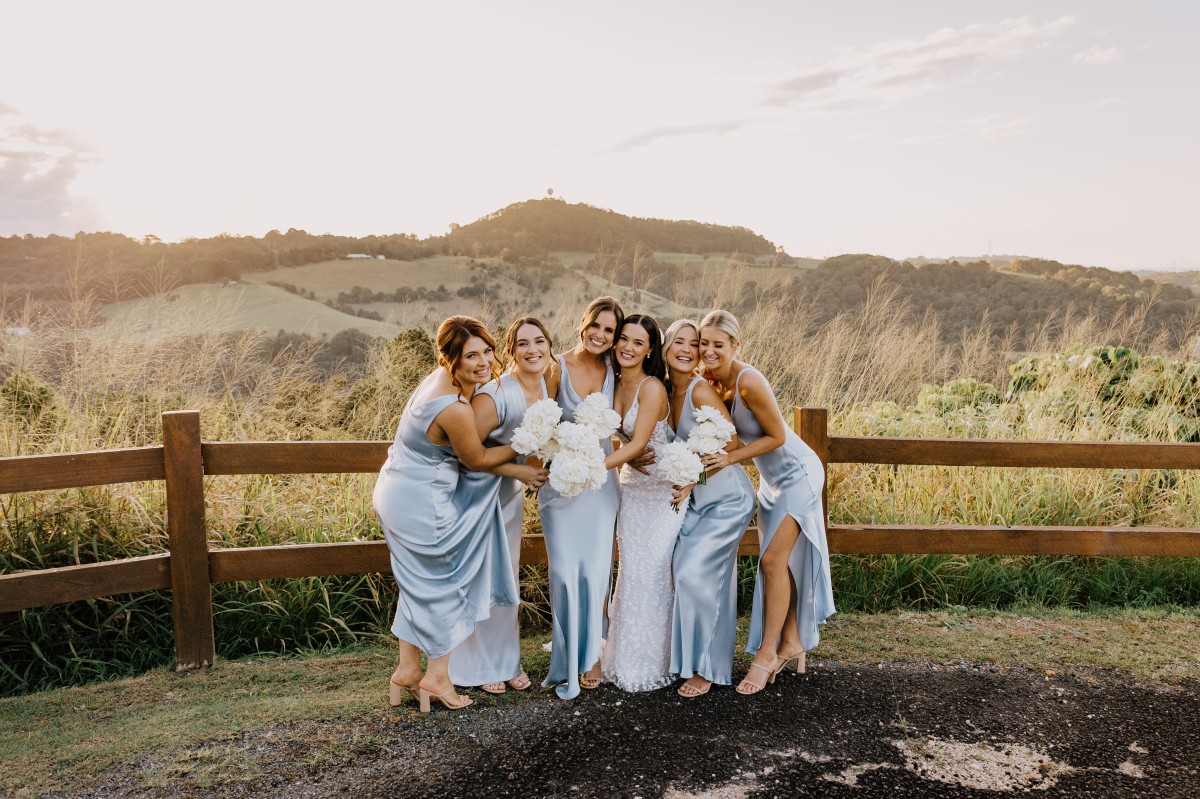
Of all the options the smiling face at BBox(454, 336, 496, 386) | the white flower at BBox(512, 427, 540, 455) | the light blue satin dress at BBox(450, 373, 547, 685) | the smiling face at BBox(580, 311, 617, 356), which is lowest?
the light blue satin dress at BBox(450, 373, 547, 685)

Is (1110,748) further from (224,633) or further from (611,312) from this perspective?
(224,633)

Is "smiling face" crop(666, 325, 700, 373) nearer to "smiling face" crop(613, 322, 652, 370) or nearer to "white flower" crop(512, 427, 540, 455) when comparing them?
"smiling face" crop(613, 322, 652, 370)

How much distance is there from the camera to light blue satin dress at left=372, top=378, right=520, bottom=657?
3.92 meters

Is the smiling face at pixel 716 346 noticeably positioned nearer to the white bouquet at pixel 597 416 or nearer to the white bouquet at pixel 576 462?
the white bouquet at pixel 597 416

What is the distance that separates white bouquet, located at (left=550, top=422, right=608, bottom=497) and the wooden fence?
1046mm

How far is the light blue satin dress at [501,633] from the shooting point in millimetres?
4164

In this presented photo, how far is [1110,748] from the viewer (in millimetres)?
3643

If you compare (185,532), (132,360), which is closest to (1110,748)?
(185,532)

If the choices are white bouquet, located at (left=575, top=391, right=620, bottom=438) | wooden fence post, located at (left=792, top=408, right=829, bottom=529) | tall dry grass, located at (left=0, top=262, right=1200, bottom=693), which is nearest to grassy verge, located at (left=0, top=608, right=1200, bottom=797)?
Answer: tall dry grass, located at (left=0, top=262, right=1200, bottom=693)

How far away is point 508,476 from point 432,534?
0.48 meters

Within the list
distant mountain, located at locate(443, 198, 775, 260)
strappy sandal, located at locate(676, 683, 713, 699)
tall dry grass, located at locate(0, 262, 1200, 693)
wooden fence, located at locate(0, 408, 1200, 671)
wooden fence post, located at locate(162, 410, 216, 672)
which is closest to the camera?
strappy sandal, located at locate(676, 683, 713, 699)

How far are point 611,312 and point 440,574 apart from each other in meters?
1.58

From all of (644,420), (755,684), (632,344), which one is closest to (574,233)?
(632,344)

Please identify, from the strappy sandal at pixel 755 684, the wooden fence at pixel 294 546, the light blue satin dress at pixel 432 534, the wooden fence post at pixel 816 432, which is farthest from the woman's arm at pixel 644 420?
the strappy sandal at pixel 755 684
